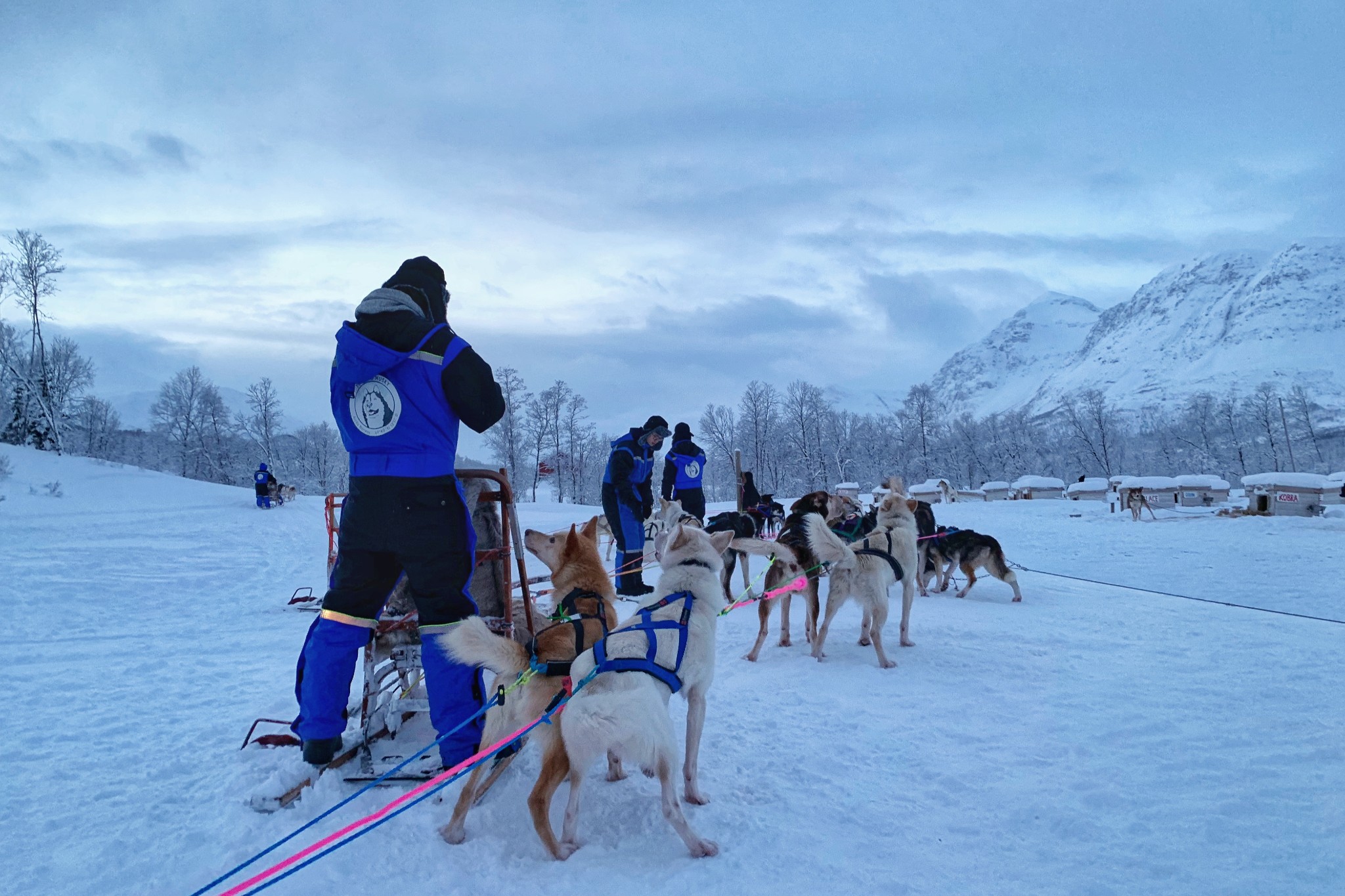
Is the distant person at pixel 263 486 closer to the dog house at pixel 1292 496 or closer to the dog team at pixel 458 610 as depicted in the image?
the dog team at pixel 458 610

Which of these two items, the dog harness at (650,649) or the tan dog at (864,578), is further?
the tan dog at (864,578)

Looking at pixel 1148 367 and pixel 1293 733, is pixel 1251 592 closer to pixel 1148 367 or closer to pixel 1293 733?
pixel 1293 733

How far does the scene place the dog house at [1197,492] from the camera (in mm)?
23203

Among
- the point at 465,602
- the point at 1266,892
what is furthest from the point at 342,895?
the point at 1266,892

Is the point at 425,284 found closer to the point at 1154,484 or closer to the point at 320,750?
the point at 320,750

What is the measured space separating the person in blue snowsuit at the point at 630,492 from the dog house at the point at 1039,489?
99.3 ft

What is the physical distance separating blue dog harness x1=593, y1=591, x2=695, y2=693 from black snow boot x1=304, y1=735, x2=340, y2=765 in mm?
1265

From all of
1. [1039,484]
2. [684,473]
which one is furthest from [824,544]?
[1039,484]

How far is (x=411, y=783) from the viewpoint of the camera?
8.84 feet

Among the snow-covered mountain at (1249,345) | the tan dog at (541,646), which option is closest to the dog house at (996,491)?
the tan dog at (541,646)

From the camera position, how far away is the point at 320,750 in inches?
104

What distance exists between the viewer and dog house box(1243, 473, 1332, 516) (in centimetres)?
1750

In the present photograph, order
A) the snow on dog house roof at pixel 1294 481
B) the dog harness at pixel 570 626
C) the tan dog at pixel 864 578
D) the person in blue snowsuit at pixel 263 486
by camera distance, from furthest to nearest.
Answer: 1. the person in blue snowsuit at pixel 263 486
2. the snow on dog house roof at pixel 1294 481
3. the tan dog at pixel 864 578
4. the dog harness at pixel 570 626

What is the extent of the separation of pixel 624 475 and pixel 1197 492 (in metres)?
26.0
